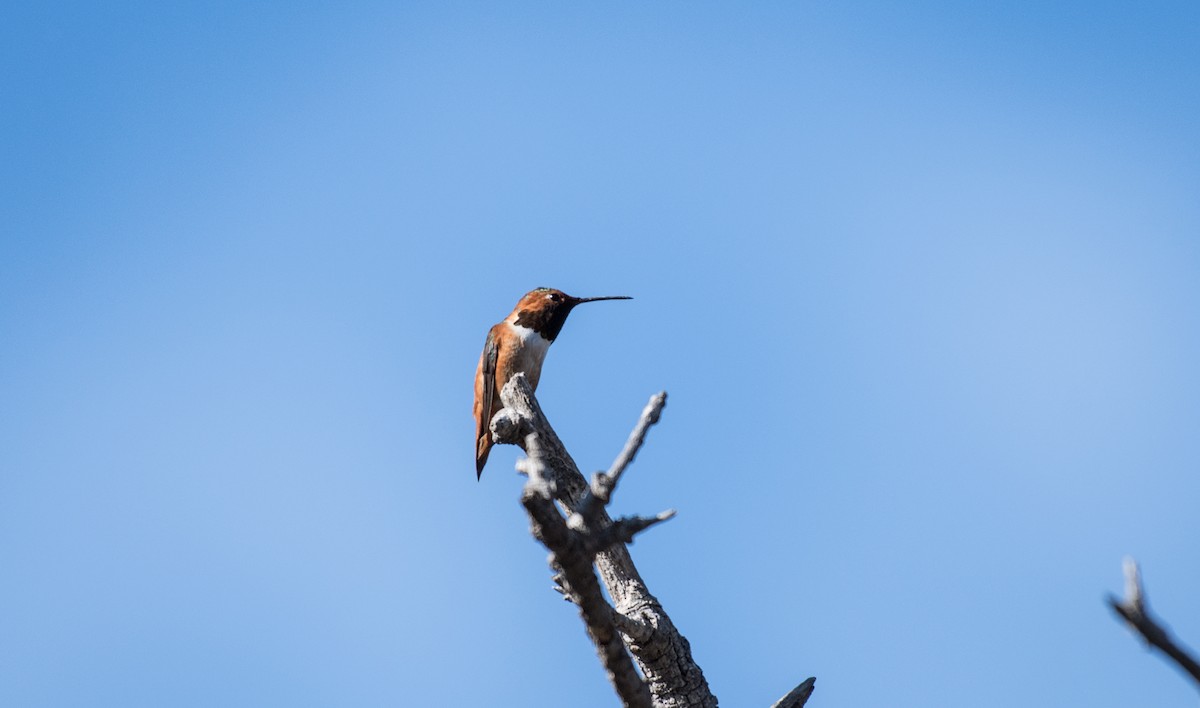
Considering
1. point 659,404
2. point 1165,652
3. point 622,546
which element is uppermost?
point 622,546

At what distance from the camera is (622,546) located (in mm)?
6734

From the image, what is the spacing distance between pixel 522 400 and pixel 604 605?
13.1 feet

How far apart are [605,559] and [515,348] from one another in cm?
461

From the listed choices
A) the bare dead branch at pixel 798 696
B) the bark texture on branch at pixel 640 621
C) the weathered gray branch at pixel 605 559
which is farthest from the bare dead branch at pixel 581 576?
the bare dead branch at pixel 798 696

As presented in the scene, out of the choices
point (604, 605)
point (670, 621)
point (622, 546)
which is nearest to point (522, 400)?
point (622, 546)

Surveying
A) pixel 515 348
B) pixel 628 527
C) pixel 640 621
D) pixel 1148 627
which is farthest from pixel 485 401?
pixel 1148 627

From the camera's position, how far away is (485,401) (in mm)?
10812

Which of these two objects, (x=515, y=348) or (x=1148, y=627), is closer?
(x=1148, y=627)

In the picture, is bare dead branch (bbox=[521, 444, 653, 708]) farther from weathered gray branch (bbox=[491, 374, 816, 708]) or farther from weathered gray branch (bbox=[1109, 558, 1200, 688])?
weathered gray branch (bbox=[1109, 558, 1200, 688])

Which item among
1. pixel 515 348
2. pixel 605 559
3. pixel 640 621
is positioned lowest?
pixel 640 621

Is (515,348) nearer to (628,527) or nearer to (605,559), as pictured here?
(605,559)

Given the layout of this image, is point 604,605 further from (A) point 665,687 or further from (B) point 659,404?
(A) point 665,687

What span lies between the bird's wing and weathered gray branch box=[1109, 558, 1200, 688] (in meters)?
8.68

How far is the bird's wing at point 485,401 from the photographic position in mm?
10797
